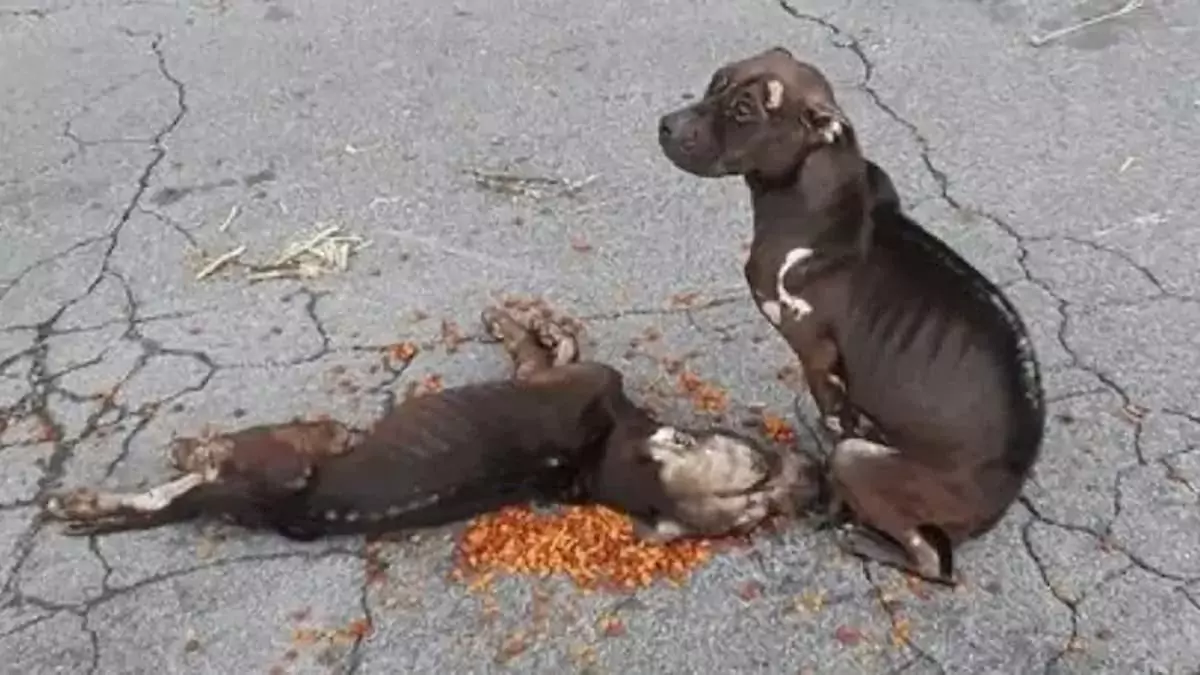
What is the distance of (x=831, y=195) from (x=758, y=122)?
22 centimetres

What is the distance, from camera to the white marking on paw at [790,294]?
3.69 m

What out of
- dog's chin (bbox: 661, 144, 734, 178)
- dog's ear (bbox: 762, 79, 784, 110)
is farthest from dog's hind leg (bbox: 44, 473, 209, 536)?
dog's ear (bbox: 762, 79, 784, 110)

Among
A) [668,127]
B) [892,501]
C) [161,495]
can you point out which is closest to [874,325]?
[892,501]

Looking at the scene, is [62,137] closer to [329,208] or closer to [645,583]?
[329,208]

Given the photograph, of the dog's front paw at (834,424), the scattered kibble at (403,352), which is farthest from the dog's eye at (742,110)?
the scattered kibble at (403,352)

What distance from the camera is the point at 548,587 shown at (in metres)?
3.69

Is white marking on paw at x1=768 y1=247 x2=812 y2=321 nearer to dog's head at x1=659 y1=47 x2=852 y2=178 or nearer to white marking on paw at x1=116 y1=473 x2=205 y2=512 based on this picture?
dog's head at x1=659 y1=47 x2=852 y2=178

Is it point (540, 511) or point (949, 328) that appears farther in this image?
point (540, 511)

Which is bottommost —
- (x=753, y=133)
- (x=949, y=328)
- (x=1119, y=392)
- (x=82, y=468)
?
(x=82, y=468)

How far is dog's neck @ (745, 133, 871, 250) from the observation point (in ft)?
12.0

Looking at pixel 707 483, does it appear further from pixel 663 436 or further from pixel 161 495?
pixel 161 495

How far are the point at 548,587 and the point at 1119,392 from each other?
1.42 m

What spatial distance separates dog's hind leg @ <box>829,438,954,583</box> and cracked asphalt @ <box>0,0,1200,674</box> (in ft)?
0.21

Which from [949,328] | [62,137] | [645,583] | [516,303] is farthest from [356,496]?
[62,137]
